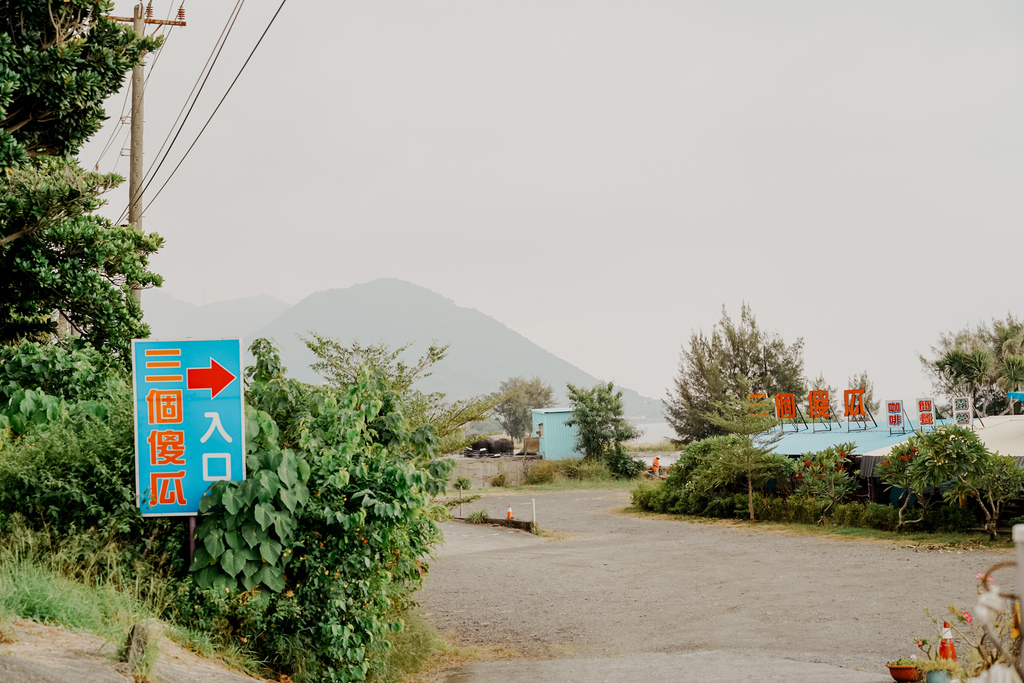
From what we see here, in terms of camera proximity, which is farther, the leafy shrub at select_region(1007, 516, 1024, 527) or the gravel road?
the leafy shrub at select_region(1007, 516, 1024, 527)

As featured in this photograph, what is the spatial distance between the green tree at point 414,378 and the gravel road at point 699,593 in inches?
115

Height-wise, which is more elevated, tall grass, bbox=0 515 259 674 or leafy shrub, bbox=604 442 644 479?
tall grass, bbox=0 515 259 674

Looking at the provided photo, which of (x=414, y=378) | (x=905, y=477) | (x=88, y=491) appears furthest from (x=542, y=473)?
(x=88, y=491)

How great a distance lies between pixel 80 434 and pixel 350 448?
8.67ft

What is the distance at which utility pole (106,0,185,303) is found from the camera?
49.9ft

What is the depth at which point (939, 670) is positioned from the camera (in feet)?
20.6

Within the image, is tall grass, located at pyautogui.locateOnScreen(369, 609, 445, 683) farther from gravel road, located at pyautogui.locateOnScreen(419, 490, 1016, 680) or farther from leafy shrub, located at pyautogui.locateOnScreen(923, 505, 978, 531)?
leafy shrub, located at pyautogui.locateOnScreen(923, 505, 978, 531)

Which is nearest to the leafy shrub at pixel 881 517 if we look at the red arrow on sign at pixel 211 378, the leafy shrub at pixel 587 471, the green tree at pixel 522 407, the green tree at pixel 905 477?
the green tree at pixel 905 477

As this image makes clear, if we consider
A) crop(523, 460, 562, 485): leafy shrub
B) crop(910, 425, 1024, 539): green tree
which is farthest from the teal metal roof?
crop(523, 460, 562, 485): leafy shrub

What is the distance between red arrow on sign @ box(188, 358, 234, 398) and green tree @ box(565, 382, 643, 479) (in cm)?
3777

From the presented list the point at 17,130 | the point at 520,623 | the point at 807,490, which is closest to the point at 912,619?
the point at 520,623

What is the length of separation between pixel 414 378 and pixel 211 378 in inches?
333

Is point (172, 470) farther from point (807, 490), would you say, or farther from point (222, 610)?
point (807, 490)

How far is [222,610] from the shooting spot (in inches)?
256
